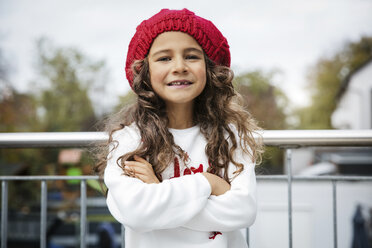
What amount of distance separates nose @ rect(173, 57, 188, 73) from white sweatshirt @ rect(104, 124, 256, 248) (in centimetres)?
25

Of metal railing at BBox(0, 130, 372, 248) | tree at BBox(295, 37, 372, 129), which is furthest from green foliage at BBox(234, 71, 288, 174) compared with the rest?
metal railing at BBox(0, 130, 372, 248)

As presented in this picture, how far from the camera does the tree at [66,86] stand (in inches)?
751

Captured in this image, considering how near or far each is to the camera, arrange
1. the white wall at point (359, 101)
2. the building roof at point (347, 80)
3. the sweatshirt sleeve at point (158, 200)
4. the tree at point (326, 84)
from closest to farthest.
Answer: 1. the sweatshirt sleeve at point (158, 200)
2. the white wall at point (359, 101)
3. the building roof at point (347, 80)
4. the tree at point (326, 84)

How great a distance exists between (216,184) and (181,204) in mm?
162

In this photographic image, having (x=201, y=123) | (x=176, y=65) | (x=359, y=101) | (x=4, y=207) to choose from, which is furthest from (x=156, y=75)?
(x=359, y=101)

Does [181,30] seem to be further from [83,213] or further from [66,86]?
[66,86]

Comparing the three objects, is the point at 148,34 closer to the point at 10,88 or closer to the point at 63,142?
the point at 63,142

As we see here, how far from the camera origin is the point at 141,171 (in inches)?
45.3

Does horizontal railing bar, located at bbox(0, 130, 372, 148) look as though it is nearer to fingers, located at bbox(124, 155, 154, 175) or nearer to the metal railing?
the metal railing

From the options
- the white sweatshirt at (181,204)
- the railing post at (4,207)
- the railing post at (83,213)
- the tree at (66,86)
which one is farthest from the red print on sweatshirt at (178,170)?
the tree at (66,86)

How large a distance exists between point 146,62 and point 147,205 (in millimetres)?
545

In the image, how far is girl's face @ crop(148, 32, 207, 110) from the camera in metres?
1.23

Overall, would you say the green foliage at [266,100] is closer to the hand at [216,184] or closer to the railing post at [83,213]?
the railing post at [83,213]

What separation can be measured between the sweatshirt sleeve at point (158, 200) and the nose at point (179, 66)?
1.23 feet
